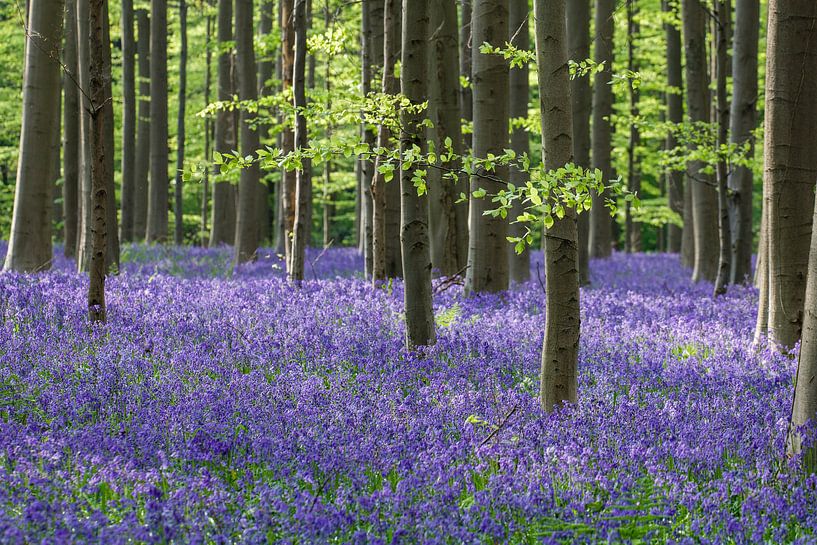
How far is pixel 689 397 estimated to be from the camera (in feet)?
19.7

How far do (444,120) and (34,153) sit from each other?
613 cm

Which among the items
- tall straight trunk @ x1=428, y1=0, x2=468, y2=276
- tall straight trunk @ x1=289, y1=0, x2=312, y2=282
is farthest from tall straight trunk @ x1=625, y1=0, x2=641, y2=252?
tall straight trunk @ x1=289, y1=0, x2=312, y2=282

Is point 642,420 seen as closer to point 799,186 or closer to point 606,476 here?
point 606,476

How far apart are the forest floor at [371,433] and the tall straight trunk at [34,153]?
3656 mm

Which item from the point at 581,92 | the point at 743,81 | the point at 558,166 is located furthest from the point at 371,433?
the point at 581,92

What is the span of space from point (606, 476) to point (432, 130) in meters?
9.28

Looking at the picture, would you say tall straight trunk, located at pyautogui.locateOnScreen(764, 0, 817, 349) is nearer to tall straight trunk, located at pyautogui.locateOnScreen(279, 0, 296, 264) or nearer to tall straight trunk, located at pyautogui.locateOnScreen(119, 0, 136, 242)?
tall straight trunk, located at pyautogui.locateOnScreen(279, 0, 296, 264)

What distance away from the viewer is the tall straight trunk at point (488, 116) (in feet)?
34.0

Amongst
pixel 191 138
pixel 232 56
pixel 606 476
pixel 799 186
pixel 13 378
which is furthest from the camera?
pixel 191 138

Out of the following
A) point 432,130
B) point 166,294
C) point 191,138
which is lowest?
point 166,294

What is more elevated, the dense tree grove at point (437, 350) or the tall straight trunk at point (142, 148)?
the tall straight trunk at point (142, 148)

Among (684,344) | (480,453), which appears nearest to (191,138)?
(684,344)

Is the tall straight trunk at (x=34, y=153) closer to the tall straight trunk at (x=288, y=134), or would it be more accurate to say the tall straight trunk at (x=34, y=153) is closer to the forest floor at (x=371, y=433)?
the forest floor at (x=371, y=433)

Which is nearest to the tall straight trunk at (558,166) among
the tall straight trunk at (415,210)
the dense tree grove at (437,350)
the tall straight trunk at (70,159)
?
the dense tree grove at (437,350)
